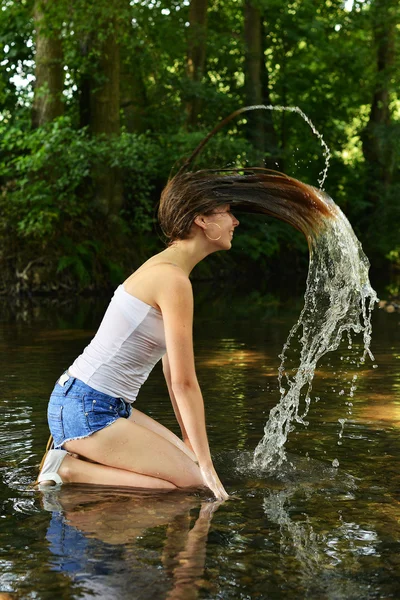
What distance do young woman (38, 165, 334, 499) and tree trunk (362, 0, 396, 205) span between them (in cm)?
3003

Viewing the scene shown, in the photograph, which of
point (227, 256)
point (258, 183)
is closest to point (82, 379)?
point (258, 183)

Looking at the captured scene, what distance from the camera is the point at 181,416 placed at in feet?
17.1

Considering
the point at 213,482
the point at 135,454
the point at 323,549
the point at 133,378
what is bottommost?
the point at 323,549

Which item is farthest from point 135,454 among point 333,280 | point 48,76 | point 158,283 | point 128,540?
point 48,76

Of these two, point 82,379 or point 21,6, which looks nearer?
point 82,379

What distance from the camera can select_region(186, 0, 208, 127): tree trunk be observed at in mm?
28078

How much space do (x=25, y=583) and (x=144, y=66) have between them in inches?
924

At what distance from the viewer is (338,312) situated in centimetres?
649

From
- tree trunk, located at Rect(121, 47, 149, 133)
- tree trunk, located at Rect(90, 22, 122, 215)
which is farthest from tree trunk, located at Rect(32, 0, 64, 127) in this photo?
tree trunk, located at Rect(121, 47, 149, 133)

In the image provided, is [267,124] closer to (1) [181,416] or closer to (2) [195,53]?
(2) [195,53]

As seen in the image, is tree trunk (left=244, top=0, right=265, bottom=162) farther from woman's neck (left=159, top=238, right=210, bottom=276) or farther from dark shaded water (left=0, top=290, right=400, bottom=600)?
woman's neck (left=159, top=238, right=210, bottom=276)

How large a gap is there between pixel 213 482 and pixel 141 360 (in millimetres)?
766

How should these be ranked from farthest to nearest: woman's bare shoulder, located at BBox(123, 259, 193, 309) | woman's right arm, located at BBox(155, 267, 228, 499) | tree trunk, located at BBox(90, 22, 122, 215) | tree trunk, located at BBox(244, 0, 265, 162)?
tree trunk, located at BBox(244, 0, 265, 162), tree trunk, located at BBox(90, 22, 122, 215), woman's bare shoulder, located at BBox(123, 259, 193, 309), woman's right arm, located at BBox(155, 267, 228, 499)

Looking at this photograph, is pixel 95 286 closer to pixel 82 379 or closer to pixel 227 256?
pixel 227 256
